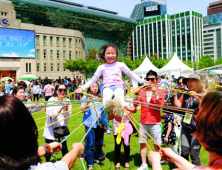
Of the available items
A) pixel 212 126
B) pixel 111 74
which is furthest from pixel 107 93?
pixel 212 126

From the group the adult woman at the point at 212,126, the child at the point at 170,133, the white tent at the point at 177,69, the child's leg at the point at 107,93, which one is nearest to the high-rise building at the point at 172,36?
the white tent at the point at 177,69

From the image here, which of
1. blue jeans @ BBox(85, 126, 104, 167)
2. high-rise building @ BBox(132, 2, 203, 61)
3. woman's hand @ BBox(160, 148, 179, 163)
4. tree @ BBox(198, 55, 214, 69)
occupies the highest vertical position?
high-rise building @ BBox(132, 2, 203, 61)

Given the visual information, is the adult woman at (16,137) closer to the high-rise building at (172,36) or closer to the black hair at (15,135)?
the black hair at (15,135)

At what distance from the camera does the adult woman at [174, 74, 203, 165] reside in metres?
3.49

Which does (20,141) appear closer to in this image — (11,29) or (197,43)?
(11,29)

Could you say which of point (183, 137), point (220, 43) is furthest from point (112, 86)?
point (220, 43)

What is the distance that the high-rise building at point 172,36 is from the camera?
106 meters

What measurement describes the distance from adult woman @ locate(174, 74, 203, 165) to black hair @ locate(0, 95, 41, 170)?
8.97ft

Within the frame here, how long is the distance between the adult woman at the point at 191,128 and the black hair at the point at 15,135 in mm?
2733

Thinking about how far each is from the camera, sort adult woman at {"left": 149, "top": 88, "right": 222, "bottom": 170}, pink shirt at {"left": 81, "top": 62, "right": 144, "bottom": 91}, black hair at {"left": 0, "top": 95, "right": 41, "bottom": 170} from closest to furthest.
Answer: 1. black hair at {"left": 0, "top": 95, "right": 41, "bottom": 170}
2. adult woman at {"left": 149, "top": 88, "right": 222, "bottom": 170}
3. pink shirt at {"left": 81, "top": 62, "right": 144, "bottom": 91}

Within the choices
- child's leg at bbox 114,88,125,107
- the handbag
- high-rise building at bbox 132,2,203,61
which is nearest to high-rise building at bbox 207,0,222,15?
high-rise building at bbox 132,2,203,61

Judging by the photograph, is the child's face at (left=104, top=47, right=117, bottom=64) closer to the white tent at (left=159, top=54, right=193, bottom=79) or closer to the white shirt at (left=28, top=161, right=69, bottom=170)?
the white shirt at (left=28, top=161, right=69, bottom=170)

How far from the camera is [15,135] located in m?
1.32

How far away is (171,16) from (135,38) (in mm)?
22316
